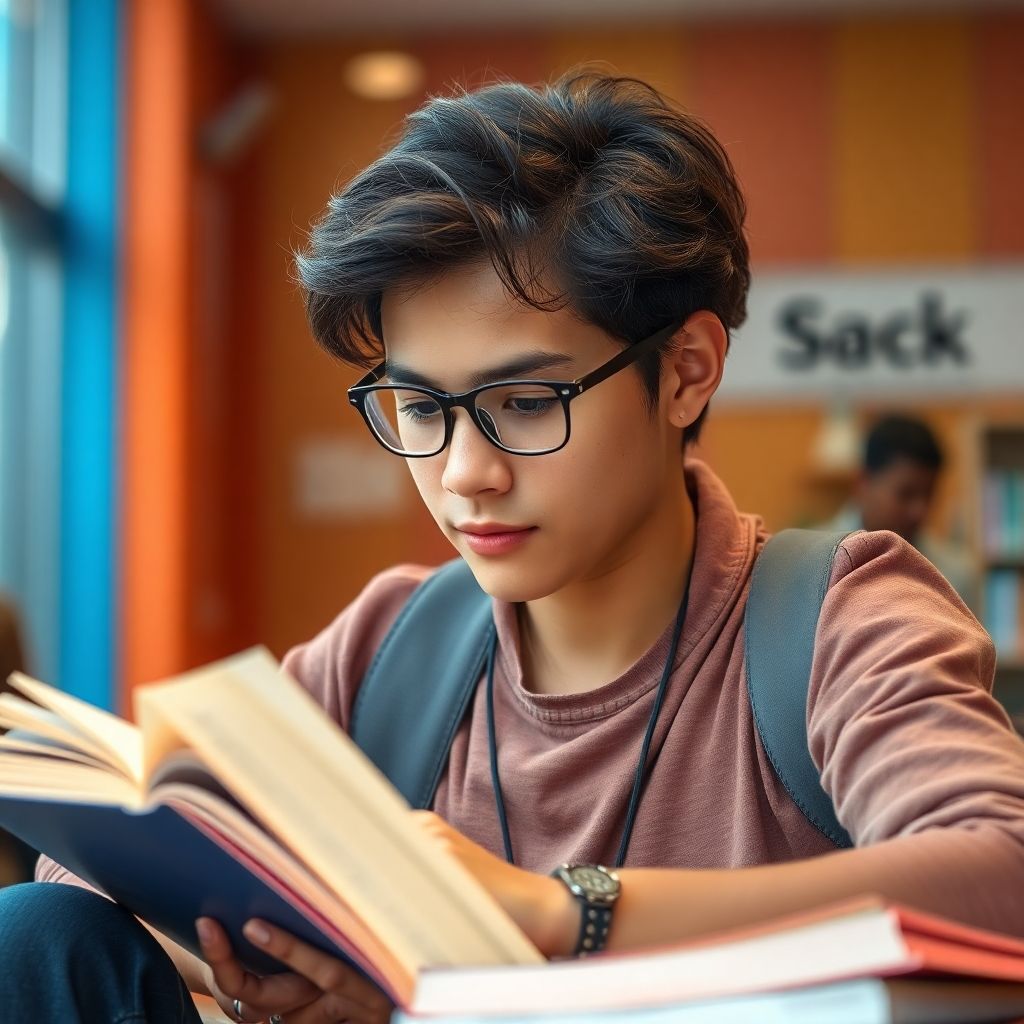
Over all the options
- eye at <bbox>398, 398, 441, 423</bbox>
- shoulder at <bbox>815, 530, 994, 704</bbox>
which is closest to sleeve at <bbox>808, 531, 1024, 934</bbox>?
shoulder at <bbox>815, 530, 994, 704</bbox>

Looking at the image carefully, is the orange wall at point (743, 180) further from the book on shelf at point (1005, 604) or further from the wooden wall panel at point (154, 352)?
the book on shelf at point (1005, 604)

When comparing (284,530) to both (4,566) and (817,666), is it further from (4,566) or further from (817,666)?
(817,666)

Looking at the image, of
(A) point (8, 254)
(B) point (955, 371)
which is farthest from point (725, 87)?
(A) point (8, 254)

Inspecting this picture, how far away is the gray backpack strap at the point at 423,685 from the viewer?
1.32 metres

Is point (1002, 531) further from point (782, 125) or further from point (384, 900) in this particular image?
point (384, 900)

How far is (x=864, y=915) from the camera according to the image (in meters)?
0.67

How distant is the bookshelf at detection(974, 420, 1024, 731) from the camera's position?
476 centimetres

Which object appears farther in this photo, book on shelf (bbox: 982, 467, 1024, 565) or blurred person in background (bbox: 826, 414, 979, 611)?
book on shelf (bbox: 982, 467, 1024, 565)

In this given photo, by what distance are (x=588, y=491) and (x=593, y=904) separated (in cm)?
44

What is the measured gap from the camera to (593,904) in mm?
808

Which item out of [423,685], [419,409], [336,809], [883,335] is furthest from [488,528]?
[883,335]

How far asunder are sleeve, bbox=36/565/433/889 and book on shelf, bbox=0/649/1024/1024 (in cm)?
51

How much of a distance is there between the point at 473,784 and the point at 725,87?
16.2 ft

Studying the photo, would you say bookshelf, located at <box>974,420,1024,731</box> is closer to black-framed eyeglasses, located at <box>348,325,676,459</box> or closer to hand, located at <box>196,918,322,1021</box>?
black-framed eyeglasses, located at <box>348,325,676,459</box>
